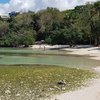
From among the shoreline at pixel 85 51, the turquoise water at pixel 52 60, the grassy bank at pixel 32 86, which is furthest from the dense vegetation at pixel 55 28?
the grassy bank at pixel 32 86

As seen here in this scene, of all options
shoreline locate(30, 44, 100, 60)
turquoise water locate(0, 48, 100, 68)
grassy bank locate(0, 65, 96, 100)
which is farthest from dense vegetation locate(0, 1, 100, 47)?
grassy bank locate(0, 65, 96, 100)

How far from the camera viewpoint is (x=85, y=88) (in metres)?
21.9

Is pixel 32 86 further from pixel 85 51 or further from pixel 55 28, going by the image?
pixel 55 28

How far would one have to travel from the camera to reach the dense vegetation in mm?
94250

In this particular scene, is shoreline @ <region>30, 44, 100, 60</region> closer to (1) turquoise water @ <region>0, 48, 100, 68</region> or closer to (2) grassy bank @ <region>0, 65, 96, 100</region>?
(1) turquoise water @ <region>0, 48, 100, 68</region>

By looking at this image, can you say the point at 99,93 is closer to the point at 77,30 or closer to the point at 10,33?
the point at 77,30

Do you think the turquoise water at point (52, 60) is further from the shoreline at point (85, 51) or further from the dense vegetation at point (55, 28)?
the dense vegetation at point (55, 28)

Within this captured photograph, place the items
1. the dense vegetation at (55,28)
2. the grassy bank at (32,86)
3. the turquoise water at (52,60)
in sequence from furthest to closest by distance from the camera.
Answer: the dense vegetation at (55,28) < the turquoise water at (52,60) < the grassy bank at (32,86)

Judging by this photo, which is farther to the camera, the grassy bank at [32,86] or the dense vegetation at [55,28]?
the dense vegetation at [55,28]

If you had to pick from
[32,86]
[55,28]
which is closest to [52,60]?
[32,86]

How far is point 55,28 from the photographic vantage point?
4311 inches

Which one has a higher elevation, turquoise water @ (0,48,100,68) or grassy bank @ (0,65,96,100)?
grassy bank @ (0,65,96,100)

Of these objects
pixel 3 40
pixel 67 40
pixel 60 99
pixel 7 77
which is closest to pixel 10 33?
pixel 3 40

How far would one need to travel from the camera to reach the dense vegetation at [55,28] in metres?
94.2
